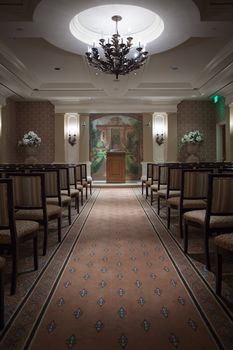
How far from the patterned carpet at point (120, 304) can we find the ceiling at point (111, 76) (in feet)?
12.3

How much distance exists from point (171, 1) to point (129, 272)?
411cm

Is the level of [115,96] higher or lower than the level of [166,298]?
higher

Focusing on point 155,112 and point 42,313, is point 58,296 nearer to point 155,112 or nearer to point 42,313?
point 42,313

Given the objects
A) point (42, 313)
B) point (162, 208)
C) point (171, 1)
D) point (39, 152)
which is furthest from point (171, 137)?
point (42, 313)

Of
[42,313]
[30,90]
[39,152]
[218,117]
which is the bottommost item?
[42,313]

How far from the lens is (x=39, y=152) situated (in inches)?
520

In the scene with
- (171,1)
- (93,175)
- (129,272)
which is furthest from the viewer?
(93,175)

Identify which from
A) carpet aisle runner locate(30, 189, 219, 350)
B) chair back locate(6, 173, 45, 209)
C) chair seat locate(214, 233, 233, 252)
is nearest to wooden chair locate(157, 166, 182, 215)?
carpet aisle runner locate(30, 189, 219, 350)

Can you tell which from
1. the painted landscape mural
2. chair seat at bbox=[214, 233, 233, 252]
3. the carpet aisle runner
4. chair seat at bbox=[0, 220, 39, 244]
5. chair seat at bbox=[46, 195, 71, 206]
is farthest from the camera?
the painted landscape mural

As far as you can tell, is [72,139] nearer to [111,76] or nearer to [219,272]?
[111,76]

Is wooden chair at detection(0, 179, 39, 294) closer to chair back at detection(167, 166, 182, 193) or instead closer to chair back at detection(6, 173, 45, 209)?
chair back at detection(6, 173, 45, 209)

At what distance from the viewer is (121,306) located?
7.50ft

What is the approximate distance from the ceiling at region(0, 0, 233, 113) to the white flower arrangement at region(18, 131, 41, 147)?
1419mm

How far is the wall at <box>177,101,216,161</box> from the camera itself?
42.8 ft
